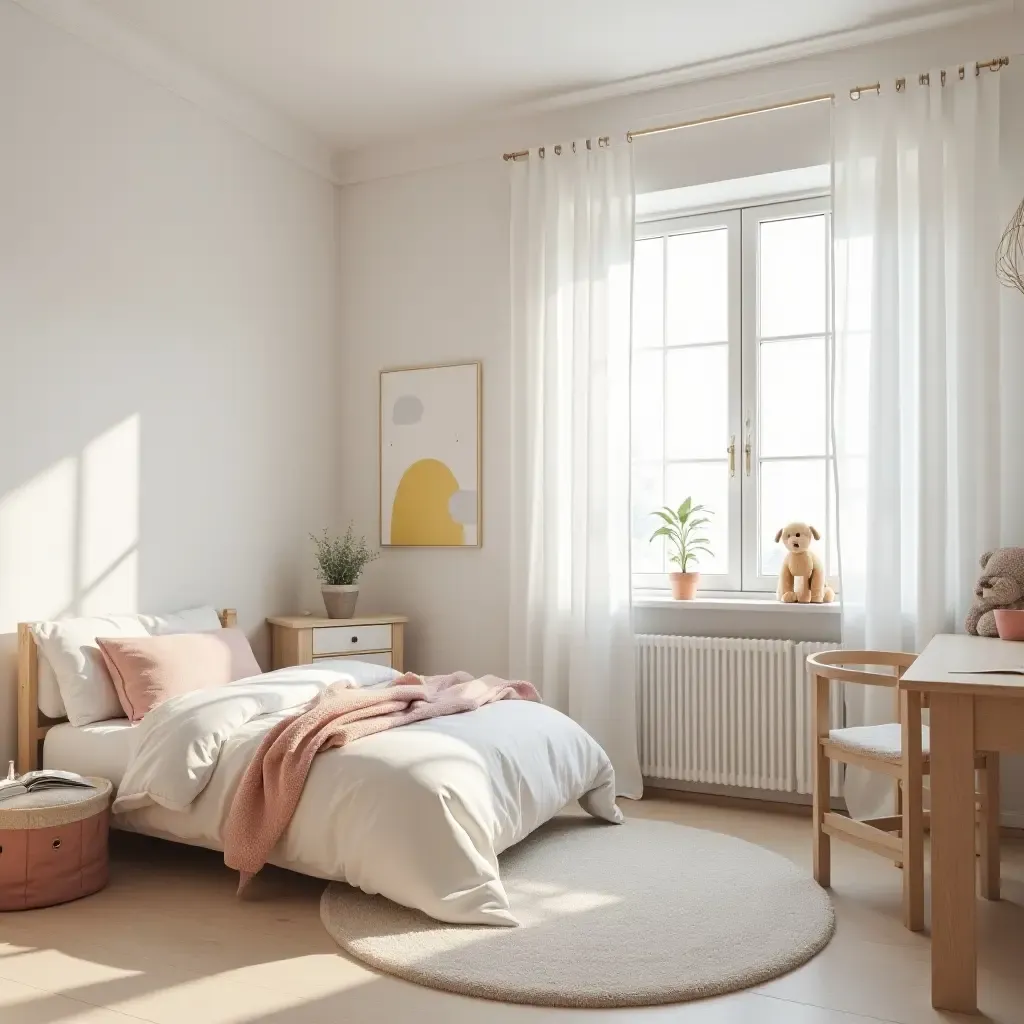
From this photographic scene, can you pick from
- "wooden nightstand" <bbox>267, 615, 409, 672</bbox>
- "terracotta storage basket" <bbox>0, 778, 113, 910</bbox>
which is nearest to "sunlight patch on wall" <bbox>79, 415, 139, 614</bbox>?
"wooden nightstand" <bbox>267, 615, 409, 672</bbox>

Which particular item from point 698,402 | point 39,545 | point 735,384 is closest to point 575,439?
point 698,402

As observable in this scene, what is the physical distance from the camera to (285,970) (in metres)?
2.40

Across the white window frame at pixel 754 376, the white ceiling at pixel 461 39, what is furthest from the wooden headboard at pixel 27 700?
the white window frame at pixel 754 376

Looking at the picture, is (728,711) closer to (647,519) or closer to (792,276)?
(647,519)

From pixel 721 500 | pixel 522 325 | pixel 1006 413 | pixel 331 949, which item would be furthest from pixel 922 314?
pixel 331 949

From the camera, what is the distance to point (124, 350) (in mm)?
3801

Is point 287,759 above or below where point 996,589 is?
below

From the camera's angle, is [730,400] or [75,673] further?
[730,400]

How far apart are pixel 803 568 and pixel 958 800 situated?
1868 mm

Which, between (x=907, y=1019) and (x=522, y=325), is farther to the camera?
(x=522, y=325)

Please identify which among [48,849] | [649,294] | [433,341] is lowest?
[48,849]

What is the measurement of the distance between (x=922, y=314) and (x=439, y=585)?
2.38m

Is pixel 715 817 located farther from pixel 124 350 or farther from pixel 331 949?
pixel 124 350

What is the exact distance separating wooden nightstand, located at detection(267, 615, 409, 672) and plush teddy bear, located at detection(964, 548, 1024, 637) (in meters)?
2.38
